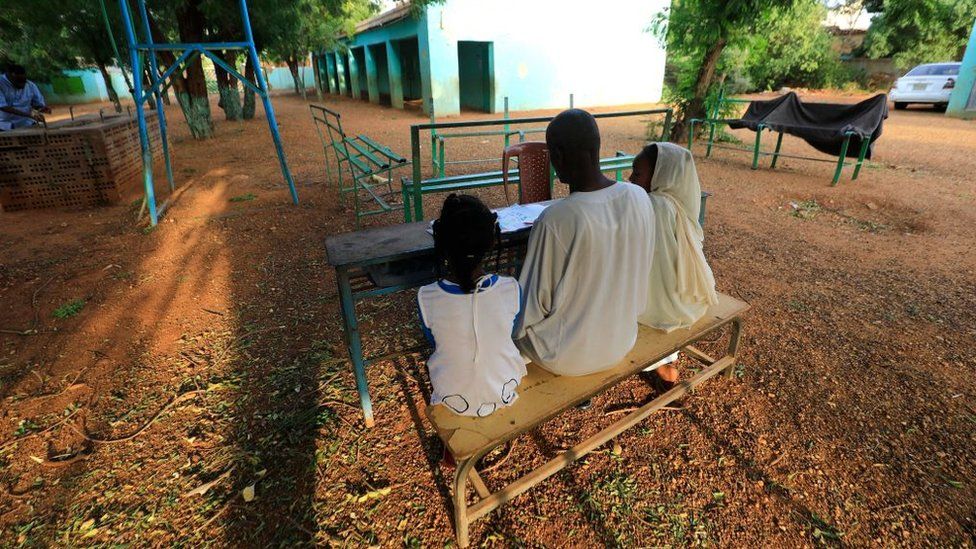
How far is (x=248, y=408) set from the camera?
234 centimetres

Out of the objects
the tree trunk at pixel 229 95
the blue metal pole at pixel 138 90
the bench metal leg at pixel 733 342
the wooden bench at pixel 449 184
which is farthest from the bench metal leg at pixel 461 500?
the tree trunk at pixel 229 95

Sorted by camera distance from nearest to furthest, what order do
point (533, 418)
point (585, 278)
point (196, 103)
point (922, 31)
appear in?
1. point (533, 418)
2. point (585, 278)
3. point (196, 103)
4. point (922, 31)

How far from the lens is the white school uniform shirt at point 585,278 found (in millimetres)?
1662

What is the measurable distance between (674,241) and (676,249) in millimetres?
39

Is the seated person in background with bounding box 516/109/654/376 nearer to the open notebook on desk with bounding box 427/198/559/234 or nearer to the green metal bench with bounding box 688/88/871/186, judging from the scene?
the open notebook on desk with bounding box 427/198/559/234

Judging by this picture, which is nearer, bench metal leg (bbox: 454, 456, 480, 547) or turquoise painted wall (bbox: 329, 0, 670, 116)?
bench metal leg (bbox: 454, 456, 480, 547)

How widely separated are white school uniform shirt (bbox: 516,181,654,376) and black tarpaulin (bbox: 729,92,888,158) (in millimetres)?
6495

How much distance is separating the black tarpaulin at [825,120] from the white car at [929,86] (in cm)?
980

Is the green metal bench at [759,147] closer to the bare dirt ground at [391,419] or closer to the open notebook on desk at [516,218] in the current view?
the bare dirt ground at [391,419]

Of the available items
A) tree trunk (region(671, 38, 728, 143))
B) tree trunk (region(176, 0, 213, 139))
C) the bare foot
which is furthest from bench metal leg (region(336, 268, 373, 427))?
tree trunk (region(176, 0, 213, 139))

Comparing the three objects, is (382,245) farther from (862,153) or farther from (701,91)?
(701,91)

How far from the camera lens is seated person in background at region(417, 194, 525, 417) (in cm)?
152

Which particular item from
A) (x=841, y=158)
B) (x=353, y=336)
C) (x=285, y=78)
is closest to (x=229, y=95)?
(x=353, y=336)

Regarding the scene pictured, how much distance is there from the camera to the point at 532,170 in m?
3.46
